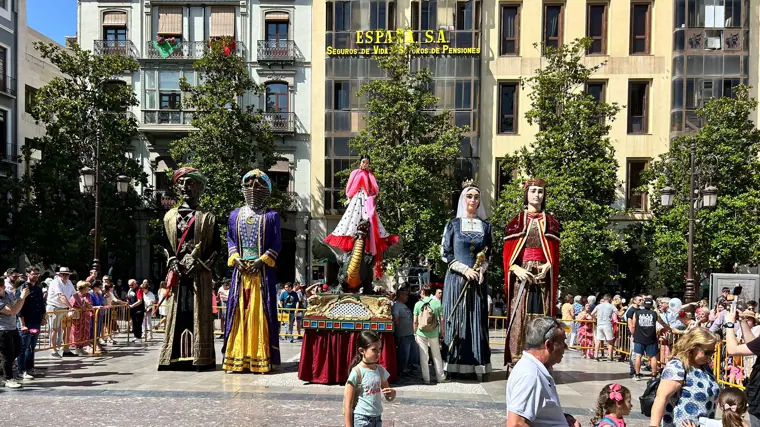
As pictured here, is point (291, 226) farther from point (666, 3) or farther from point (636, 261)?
point (666, 3)

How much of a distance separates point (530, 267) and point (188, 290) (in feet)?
17.1

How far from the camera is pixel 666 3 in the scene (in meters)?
27.1

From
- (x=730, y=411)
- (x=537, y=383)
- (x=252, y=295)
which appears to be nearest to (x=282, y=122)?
(x=252, y=295)

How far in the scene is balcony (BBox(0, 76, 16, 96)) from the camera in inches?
1115

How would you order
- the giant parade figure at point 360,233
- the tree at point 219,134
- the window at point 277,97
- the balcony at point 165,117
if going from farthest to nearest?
the window at point 277,97 < the balcony at point 165,117 < the tree at point 219,134 < the giant parade figure at point 360,233

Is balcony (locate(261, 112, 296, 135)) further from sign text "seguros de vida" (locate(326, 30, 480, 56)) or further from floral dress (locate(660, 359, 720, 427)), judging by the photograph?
floral dress (locate(660, 359, 720, 427))

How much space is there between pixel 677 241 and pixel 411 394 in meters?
15.6

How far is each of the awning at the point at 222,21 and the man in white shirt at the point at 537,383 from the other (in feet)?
92.1

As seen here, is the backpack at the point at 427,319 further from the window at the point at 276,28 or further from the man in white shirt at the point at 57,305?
the window at the point at 276,28

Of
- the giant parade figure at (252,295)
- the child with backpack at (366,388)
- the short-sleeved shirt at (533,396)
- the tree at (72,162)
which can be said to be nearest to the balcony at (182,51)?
the tree at (72,162)

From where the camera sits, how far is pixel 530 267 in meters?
10.2

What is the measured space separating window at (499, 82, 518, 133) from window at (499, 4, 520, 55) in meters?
1.42

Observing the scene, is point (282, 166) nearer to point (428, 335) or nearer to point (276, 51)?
point (276, 51)

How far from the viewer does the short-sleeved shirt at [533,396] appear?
11.9ft
